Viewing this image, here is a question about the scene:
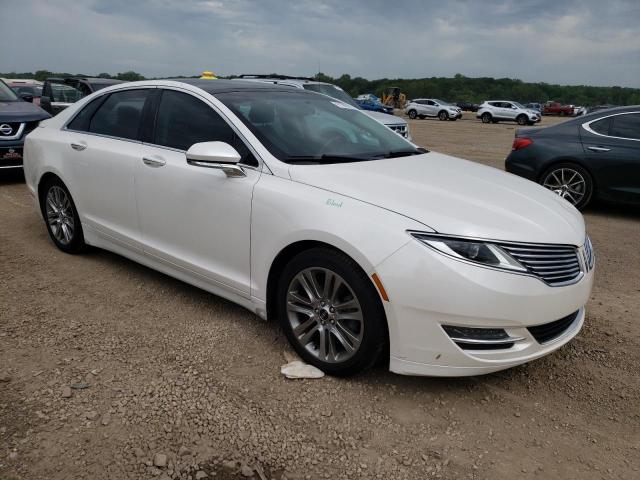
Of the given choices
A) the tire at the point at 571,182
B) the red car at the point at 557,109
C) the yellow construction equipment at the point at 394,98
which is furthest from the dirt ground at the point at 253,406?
the red car at the point at 557,109

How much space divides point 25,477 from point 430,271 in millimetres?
1980

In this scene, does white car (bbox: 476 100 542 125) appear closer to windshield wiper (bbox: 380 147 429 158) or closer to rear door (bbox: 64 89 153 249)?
windshield wiper (bbox: 380 147 429 158)

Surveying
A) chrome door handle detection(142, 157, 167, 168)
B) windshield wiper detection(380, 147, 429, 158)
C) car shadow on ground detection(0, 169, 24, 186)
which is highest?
windshield wiper detection(380, 147, 429, 158)

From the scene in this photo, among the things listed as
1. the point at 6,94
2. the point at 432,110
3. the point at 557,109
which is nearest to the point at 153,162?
the point at 6,94

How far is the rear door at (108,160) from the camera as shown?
395cm

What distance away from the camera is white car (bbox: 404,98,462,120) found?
38938mm

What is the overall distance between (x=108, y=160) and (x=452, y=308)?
2930 millimetres

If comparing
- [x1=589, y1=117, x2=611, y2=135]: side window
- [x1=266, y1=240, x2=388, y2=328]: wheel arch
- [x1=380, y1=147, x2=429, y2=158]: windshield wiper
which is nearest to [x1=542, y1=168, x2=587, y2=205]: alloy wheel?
[x1=589, y1=117, x2=611, y2=135]: side window

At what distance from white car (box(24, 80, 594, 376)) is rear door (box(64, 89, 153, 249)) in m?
0.02

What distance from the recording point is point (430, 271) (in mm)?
2477

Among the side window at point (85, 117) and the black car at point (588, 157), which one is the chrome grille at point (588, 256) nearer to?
the side window at point (85, 117)

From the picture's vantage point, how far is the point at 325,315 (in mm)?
2926

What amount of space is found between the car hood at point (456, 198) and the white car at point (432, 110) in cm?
3753

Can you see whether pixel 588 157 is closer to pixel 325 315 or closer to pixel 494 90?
pixel 325 315
